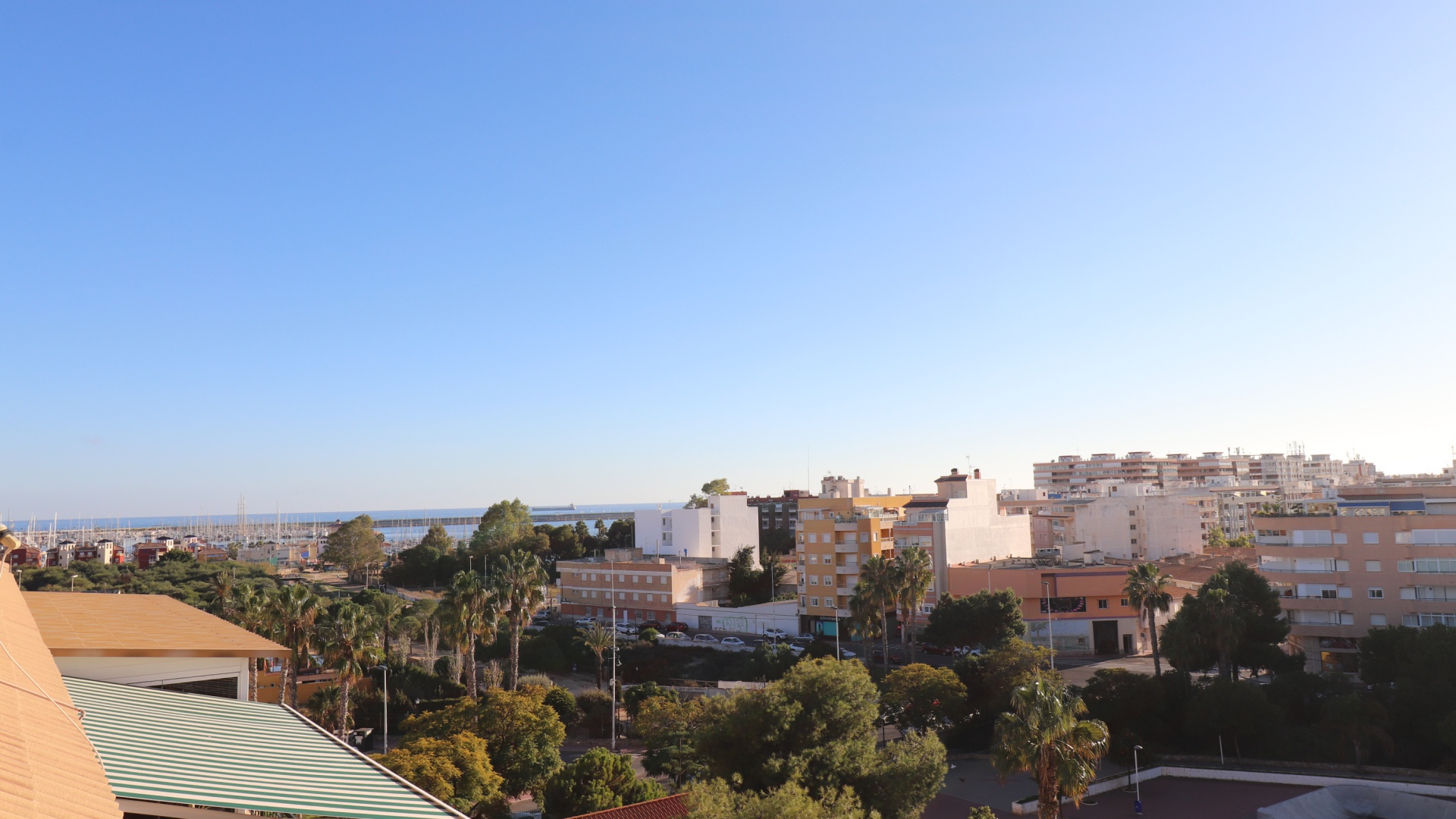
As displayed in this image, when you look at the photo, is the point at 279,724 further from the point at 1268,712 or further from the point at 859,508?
the point at 859,508

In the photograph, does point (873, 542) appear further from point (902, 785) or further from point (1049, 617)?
point (902, 785)

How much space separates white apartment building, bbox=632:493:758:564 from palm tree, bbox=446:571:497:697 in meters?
42.7

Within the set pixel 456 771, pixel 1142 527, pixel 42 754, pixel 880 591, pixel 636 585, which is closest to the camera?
pixel 42 754

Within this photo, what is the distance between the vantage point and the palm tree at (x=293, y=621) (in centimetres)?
3412

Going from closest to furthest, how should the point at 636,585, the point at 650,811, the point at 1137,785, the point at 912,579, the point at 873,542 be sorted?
1. the point at 650,811
2. the point at 1137,785
3. the point at 912,579
4. the point at 873,542
5. the point at 636,585

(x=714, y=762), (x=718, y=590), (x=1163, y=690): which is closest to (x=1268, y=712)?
(x=1163, y=690)

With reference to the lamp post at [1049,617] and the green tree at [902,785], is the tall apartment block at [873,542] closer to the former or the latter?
the lamp post at [1049,617]

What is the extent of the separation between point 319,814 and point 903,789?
17.2 meters

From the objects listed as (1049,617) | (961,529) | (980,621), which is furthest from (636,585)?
(1049,617)

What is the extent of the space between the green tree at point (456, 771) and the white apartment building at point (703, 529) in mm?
59249

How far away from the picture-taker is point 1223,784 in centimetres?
3350

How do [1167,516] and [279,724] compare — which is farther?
[1167,516]

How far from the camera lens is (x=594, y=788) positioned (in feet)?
82.9

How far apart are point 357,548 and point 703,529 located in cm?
4891
